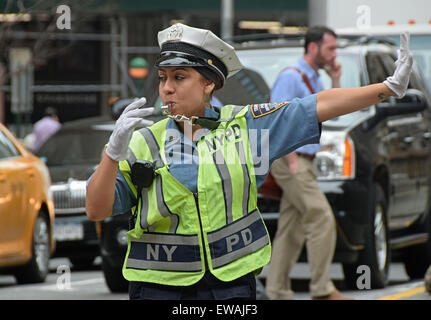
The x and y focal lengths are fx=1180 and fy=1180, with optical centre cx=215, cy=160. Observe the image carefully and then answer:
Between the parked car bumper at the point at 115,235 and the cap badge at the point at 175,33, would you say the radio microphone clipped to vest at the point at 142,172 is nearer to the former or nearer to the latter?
the cap badge at the point at 175,33

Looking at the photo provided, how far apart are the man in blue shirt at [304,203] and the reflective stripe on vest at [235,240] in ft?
14.9

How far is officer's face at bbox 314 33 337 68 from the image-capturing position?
29.5 feet

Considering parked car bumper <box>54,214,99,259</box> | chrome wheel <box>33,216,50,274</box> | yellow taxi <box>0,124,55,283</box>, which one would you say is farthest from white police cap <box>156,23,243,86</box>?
parked car bumper <box>54,214,99,259</box>

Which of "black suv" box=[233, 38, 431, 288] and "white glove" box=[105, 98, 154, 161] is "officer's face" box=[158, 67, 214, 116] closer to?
"white glove" box=[105, 98, 154, 161]

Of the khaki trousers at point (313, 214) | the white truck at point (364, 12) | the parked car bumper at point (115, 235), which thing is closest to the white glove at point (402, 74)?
Result: the white truck at point (364, 12)

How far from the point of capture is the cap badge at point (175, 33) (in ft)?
13.3

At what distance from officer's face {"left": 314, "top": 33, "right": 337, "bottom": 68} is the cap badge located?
498 cm

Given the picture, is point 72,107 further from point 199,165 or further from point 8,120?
point 199,165

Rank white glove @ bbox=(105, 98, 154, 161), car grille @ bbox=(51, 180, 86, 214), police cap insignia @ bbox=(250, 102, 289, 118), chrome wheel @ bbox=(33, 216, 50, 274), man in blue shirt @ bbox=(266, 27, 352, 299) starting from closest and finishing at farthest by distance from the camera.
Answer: white glove @ bbox=(105, 98, 154, 161), police cap insignia @ bbox=(250, 102, 289, 118), man in blue shirt @ bbox=(266, 27, 352, 299), chrome wheel @ bbox=(33, 216, 50, 274), car grille @ bbox=(51, 180, 86, 214)

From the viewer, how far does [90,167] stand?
504 inches

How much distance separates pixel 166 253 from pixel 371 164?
5874 millimetres

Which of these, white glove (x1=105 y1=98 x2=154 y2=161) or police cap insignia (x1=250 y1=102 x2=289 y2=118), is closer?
white glove (x1=105 y1=98 x2=154 y2=161)

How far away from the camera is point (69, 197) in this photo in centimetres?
1310

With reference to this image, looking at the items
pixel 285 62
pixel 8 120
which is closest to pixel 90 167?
pixel 285 62
